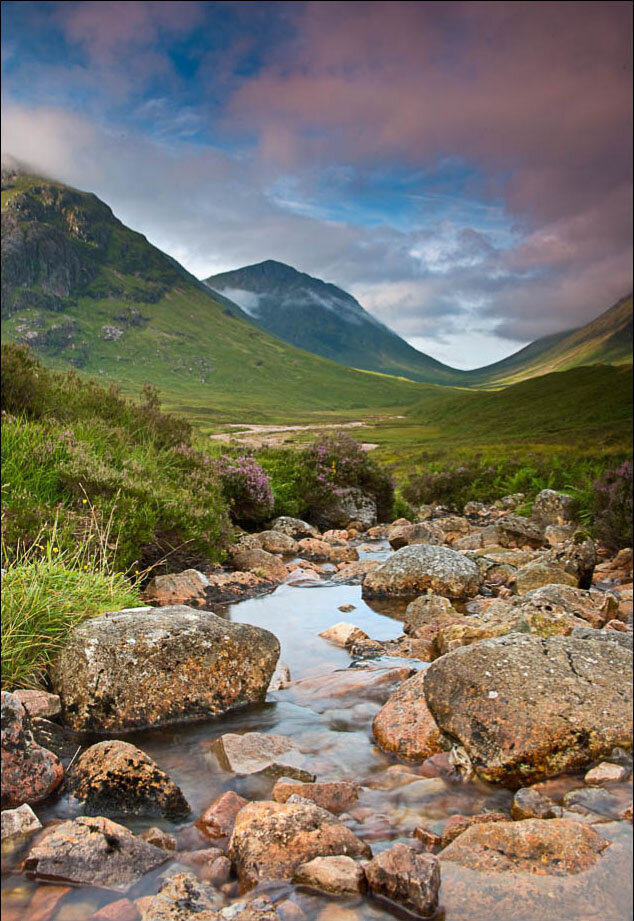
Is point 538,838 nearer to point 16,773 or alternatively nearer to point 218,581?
point 16,773

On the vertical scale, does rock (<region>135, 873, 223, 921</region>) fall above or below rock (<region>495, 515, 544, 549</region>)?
above

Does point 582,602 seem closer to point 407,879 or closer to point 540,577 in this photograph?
point 540,577

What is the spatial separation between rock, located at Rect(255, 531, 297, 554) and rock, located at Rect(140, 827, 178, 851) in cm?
1202

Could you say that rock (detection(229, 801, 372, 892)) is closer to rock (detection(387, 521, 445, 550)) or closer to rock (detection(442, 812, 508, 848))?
rock (detection(442, 812, 508, 848))

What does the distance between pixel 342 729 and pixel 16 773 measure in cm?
296

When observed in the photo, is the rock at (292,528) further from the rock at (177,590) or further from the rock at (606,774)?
the rock at (606,774)

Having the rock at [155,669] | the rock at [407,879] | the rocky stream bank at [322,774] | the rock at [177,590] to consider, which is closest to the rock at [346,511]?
the rock at [177,590]

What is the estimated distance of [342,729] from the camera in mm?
6207

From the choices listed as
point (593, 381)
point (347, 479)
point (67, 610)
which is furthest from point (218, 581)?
point (593, 381)

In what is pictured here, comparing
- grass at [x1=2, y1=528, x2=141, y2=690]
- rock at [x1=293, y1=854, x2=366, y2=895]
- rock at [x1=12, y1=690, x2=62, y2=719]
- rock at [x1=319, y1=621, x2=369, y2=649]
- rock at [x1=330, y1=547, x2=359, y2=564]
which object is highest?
grass at [x1=2, y1=528, x2=141, y2=690]

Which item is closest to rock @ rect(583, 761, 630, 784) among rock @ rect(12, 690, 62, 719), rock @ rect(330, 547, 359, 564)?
rock @ rect(12, 690, 62, 719)

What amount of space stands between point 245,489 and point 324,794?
13.7 m

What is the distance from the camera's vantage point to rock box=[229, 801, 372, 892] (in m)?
3.81

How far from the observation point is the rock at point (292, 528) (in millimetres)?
18922
